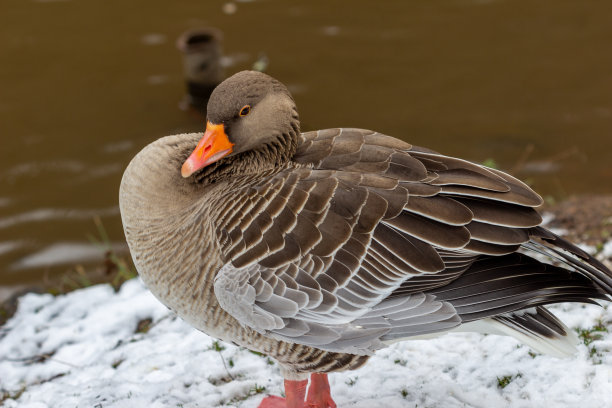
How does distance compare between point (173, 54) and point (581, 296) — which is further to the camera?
point (173, 54)

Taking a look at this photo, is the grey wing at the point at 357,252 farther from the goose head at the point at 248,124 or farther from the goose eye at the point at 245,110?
the goose eye at the point at 245,110

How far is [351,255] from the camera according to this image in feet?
11.0

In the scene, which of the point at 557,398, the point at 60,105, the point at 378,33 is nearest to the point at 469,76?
the point at 378,33

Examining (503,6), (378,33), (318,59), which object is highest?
(503,6)

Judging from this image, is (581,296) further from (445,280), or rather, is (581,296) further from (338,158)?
(338,158)

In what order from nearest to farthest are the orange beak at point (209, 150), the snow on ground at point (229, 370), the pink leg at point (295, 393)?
the orange beak at point (209, 150), the pink leg at point (295, 393), the snow on ground at point (229, 370)

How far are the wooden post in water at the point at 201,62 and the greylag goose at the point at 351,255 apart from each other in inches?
197

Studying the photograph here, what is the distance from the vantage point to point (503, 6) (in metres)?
11.0

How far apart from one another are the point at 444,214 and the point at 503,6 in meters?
8.65

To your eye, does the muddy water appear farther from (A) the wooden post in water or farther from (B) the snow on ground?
(B) the snow on ground

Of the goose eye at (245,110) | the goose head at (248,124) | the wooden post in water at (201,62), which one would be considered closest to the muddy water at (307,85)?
the wooden post in water at (201,62)

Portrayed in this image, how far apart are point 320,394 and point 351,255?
122 cm

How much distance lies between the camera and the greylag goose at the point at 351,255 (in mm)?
3332

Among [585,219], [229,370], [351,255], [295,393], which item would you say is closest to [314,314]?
[351,255]
